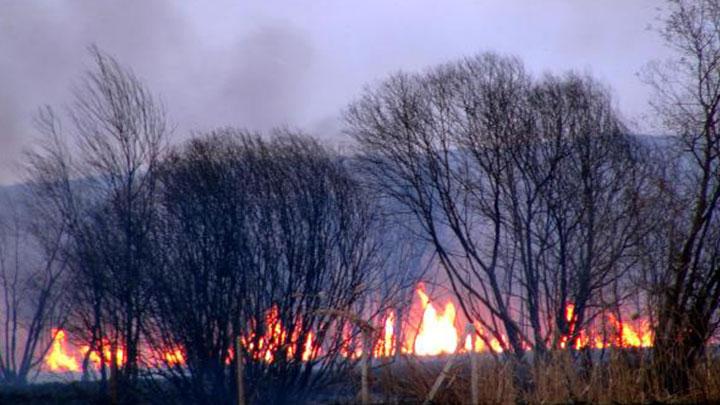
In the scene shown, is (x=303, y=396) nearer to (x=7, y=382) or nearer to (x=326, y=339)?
(x=326, y=339)

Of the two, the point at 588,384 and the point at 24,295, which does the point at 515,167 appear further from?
the point at 24,295

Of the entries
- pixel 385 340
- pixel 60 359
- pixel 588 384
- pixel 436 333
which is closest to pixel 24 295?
pixel 60 359

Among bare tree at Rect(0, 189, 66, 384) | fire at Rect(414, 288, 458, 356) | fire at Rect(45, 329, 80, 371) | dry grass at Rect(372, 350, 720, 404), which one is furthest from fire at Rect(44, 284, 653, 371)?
fire at Rect(45, 329, 80, 371)

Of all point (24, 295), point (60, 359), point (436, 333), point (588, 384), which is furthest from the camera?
point (60, 359)

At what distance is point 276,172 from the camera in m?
22.5

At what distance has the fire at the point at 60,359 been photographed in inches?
1589

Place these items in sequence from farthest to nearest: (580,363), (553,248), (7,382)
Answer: (7,382) → (553,248) → (580,363)

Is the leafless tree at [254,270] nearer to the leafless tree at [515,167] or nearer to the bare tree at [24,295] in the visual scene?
the leafless tree at [515,167]

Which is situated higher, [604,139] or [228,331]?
[604,139]

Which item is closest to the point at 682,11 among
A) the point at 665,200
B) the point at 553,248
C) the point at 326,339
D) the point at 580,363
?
the point at 665,200

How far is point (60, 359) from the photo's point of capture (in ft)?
135

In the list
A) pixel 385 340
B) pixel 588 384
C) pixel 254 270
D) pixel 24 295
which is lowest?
pixel 588 384

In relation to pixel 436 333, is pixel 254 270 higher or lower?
higher

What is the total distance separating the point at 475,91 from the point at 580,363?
9161 millimetres
